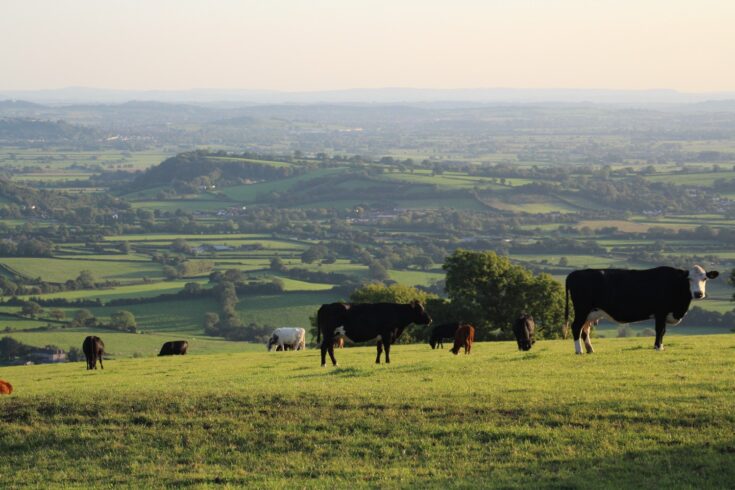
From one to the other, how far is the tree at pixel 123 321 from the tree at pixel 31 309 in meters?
9.06

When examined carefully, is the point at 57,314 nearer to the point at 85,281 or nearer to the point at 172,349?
the point at 85,281

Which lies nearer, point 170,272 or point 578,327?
point 578,327

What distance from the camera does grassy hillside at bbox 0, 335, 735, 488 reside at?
51.7 feet

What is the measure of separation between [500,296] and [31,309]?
176ft

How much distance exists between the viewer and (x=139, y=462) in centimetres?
1762

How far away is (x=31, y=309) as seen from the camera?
9188cm

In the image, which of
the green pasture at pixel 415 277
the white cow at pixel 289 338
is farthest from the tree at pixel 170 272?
the white cow at pixel 289 338

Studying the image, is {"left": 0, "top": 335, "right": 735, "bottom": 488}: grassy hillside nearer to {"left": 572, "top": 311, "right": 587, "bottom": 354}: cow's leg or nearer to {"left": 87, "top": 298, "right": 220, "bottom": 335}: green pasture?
{"left": 572, "top": 311, "right": 587, "bottom": 354}: cow's leg

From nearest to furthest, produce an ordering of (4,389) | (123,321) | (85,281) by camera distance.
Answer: (4,389) → (123,321) → (85,281)

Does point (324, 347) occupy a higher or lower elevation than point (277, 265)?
higher

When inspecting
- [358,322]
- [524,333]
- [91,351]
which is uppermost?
[358,322]

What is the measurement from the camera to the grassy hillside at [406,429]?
15750 mm

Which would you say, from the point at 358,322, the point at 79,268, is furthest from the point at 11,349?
the point at 79,268

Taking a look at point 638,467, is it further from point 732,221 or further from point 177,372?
point 732,221
